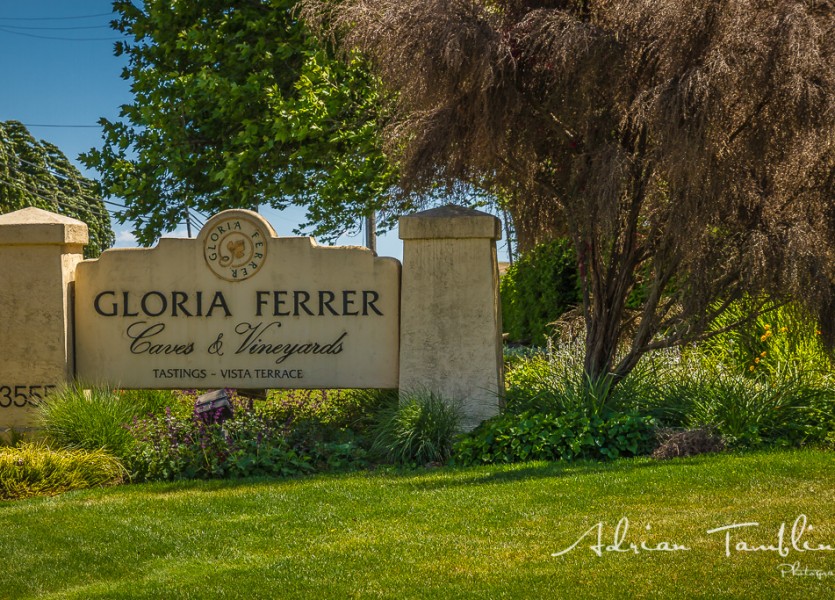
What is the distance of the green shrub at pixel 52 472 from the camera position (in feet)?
26.2

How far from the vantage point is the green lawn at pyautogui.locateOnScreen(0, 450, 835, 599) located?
5027mm

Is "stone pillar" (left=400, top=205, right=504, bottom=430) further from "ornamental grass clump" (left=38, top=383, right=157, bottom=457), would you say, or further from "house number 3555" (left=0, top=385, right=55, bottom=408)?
"house number 3555" (left=0, top=385, right=55, bottom=408)

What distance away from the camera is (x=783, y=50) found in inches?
301

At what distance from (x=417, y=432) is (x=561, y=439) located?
1275 mm

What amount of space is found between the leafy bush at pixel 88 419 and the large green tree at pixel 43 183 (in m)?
27.3

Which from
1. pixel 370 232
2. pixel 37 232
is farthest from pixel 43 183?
pixel 37 232

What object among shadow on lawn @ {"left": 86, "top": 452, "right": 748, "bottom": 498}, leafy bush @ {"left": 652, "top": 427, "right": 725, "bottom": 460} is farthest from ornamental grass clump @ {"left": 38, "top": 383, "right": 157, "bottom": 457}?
leafy bush @ {"left": 652, "top": 427, "right": 725, "bottom": 460}

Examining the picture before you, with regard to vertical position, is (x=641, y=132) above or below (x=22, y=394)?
above

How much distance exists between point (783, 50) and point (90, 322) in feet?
22.8

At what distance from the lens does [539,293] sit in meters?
17.9

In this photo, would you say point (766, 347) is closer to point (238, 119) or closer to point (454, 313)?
point (454, 313)

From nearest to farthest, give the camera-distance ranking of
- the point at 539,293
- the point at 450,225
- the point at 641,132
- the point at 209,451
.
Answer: the point at 209,451 < the point at 641,132 < the point at 450,225 < the point at 539,293

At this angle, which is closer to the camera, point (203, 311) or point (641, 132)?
point (641, 132)

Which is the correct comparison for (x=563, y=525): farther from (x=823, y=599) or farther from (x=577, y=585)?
(x=823, y=599)
